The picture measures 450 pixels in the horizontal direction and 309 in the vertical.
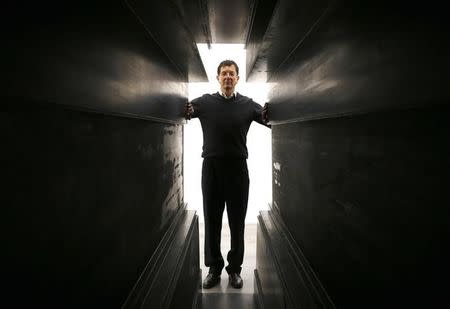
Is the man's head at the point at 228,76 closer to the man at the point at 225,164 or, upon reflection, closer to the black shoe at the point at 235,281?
the man at the point at 225,164

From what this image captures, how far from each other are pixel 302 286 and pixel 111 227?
0.75m

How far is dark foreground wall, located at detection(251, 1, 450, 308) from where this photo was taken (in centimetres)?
43

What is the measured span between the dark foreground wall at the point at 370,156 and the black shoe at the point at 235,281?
1.05 m

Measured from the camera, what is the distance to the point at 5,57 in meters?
0.38

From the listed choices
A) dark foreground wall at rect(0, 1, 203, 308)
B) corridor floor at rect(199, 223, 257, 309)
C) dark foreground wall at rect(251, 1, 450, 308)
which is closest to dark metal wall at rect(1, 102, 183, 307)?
dark foreground wall at rect(0, 1, 203, 308)

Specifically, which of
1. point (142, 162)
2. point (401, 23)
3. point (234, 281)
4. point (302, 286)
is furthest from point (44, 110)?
point (234, 281)

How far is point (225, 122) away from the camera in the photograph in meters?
2.07

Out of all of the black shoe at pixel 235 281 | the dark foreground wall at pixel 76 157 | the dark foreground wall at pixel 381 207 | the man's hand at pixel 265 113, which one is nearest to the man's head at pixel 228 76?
the man's hand at pixel 265 113

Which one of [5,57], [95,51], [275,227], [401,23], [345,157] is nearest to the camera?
[5,57]

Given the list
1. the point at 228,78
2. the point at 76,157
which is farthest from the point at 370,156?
the point at 228,78

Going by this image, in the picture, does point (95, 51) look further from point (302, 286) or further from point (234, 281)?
point (234, 281)

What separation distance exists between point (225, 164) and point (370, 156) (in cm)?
149

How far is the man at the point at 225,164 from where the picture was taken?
2055 millimetres

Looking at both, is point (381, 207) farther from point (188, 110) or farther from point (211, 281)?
point (211, 281)
